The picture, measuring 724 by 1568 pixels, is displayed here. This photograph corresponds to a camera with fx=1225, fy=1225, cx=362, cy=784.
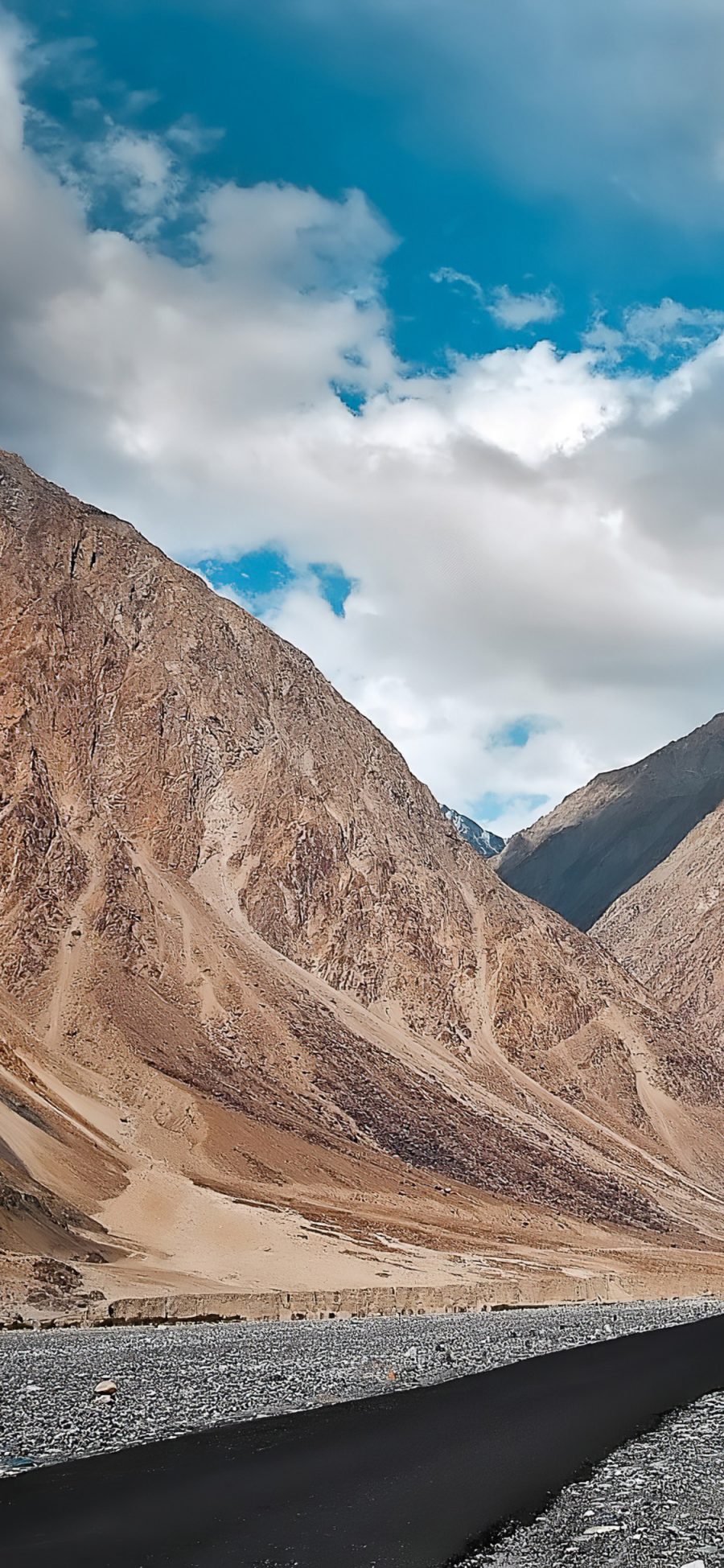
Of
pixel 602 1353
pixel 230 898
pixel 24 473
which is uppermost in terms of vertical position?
pixel 24 473

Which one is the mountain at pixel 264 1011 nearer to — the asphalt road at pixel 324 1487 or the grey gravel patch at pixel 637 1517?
the asphalt road at pixel 324 1487

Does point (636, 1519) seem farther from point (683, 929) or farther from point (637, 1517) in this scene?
point (683, 929)

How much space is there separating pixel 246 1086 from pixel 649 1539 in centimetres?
7224

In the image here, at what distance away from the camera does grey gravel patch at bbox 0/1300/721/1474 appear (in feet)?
55.1

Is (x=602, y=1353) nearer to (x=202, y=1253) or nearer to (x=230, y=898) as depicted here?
(x=202, y=1253)

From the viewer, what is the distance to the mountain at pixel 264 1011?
60.3m

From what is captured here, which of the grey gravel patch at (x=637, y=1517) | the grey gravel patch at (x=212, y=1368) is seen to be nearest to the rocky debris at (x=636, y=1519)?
the grey gravel patch at (x=637, y=1517)

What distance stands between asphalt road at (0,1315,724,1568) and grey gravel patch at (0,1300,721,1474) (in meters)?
0.91

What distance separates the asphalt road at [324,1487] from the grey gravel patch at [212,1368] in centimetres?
91

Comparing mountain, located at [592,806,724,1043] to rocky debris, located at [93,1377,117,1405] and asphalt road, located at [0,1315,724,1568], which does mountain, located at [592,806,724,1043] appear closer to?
asphalt road, located at [0,1315,724,1568]

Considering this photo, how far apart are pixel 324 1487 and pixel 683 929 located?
162460mm

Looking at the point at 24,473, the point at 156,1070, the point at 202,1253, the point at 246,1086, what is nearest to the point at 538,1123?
the point at 246,1086

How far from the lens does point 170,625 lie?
123 metres

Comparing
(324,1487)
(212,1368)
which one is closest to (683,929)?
(212,1368)
